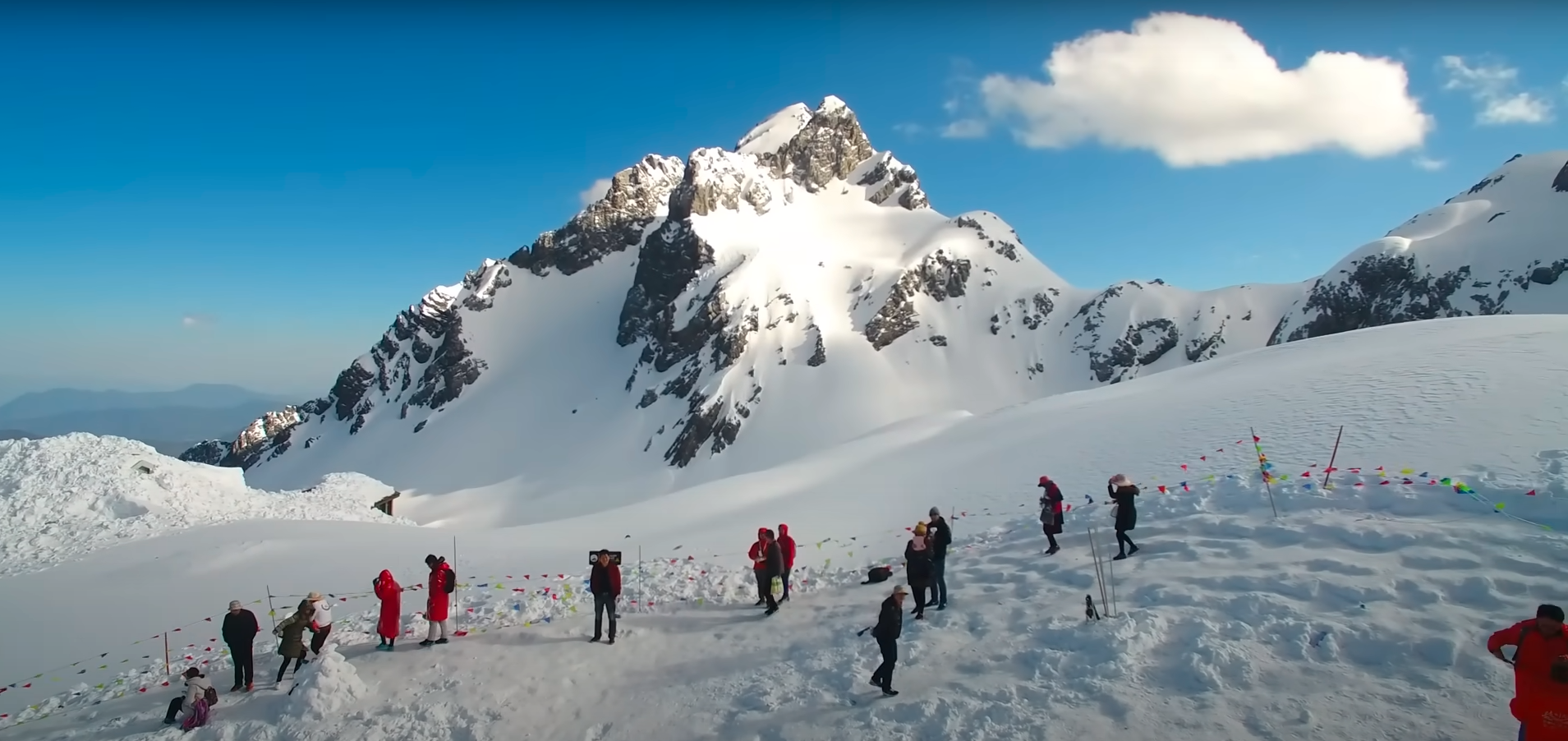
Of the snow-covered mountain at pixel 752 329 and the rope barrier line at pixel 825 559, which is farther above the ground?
the snow-covered mountain at pixel 752 329

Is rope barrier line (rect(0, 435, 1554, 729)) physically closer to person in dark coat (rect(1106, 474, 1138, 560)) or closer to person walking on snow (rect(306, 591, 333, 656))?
person walking on snow (rect(306, 591, 333, 656))

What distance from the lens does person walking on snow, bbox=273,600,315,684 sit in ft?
37.0

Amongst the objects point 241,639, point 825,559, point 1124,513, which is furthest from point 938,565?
point 241,639

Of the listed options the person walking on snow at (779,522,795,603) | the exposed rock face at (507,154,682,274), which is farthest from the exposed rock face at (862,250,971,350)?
the person walking on snow at (779,522,795,603)

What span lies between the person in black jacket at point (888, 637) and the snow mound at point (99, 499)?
1081 inches

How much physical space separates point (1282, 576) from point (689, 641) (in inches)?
347

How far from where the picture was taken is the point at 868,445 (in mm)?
36188

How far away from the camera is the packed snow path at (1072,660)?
7676 mm

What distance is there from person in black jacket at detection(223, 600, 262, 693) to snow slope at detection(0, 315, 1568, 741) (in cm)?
77

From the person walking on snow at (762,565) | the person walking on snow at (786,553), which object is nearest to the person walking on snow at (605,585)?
the person walking on snow at (762,565)

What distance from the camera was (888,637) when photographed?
880 cm

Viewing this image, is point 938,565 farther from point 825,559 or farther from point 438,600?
point 438,600

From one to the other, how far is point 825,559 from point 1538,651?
12.0 meters

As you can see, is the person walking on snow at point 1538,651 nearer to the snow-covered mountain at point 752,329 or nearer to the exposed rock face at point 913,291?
the snow-covered mountain at point 752,329
